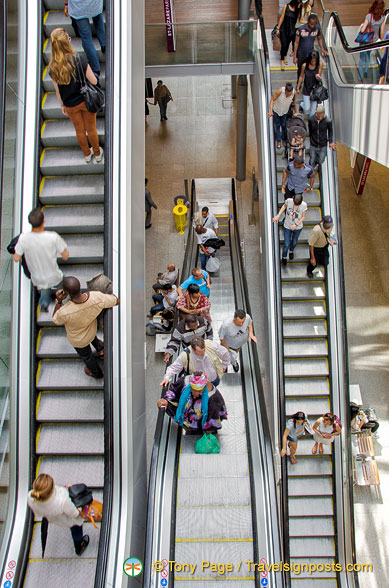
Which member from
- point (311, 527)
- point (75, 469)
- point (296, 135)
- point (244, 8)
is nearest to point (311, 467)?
point (311, 527)

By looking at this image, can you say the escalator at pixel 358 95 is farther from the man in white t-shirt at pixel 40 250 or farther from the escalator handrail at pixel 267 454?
the man in white t-shirt at pixel 40 250

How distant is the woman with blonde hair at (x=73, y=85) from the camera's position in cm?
475

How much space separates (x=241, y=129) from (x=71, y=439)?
10340 mm

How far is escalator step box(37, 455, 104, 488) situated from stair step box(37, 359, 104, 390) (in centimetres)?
79

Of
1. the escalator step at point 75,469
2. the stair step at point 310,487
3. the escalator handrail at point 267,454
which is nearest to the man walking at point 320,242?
the escalator handrail at point 267,454

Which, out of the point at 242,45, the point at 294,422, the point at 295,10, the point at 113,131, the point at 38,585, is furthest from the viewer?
the point at 242,45

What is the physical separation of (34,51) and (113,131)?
61.6 inches

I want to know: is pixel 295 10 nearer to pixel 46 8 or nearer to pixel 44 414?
pixel 46 8

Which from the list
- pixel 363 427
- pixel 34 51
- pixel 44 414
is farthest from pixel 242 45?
pixel 44 414

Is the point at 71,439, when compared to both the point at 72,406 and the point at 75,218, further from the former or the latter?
the point at 75,218

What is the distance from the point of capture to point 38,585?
486cm

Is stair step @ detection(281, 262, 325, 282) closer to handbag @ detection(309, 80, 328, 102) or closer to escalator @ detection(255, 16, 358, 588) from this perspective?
escalator @ detection(255, 16, 358, 588)

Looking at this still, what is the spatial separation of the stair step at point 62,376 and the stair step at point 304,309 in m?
3.45

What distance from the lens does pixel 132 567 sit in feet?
16.1
